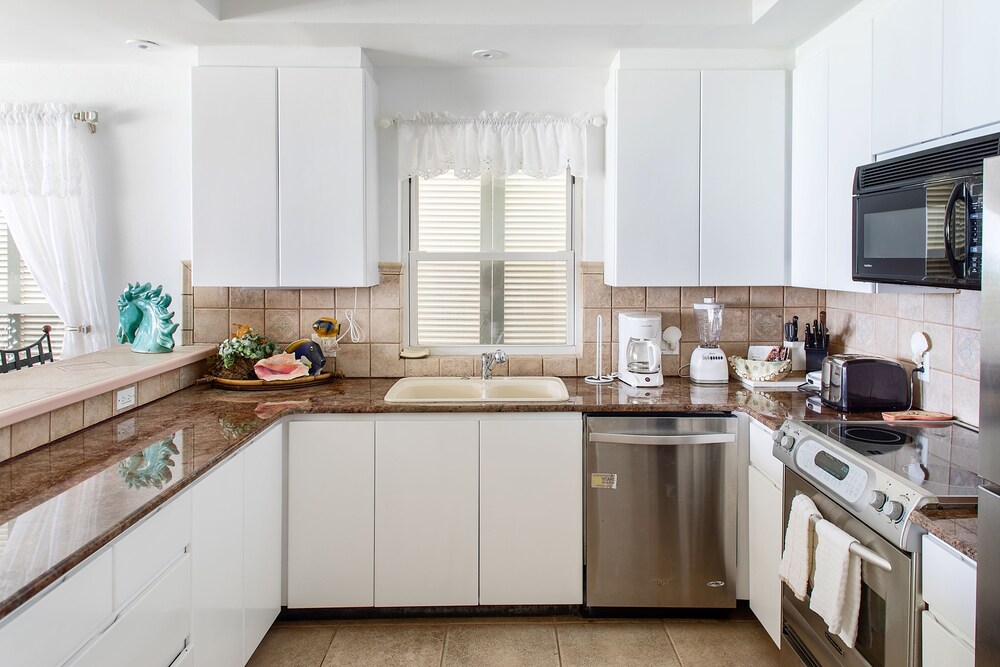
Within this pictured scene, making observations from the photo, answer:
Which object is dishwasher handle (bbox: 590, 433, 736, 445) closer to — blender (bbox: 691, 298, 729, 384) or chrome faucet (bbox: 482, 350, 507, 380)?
blender (bbox: 691, 298, 729, 384)

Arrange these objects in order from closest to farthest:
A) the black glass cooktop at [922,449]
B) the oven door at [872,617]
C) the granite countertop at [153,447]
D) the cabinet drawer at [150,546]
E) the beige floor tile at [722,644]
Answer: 1. the granite countertop at [153,447]
2. the cabinet drawer at [150,546]
3. the oven door at [872,617]
4. the black glass cooktop at [922,449]
5. the beige floor tile at [722,644]

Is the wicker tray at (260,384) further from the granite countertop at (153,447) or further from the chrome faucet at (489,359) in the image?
the chrome faucet at (489,359)

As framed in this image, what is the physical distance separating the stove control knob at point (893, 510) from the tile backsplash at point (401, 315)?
67.5 inches

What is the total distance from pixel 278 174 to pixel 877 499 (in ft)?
8.10

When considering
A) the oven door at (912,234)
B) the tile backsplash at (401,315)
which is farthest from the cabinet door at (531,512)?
the oven door at (912,234)

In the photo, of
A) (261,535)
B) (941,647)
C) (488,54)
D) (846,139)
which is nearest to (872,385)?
(846,139)

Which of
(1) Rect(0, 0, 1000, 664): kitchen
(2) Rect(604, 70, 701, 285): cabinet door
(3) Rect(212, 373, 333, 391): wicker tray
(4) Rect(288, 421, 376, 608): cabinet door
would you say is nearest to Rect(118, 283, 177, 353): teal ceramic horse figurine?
(1) Rect(0, 0, 1000, 664): kitchen

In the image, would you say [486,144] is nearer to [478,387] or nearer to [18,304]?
[478,387]

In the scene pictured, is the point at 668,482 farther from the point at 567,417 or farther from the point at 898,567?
the point at 898,567

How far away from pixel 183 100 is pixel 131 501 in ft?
7.57

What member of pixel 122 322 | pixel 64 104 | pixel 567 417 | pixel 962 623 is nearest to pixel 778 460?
pixel 567 417

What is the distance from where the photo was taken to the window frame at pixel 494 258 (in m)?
3.45

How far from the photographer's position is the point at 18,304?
349 cm

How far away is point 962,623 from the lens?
147cm
